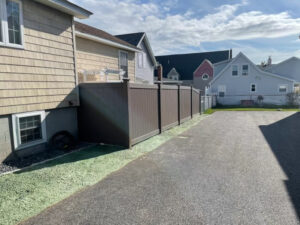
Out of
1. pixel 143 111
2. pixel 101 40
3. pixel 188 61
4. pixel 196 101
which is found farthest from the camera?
pixel 188 61

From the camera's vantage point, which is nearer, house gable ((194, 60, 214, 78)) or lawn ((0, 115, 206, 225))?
lawn ((0, 115, 206, 225))

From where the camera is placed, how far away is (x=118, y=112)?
20.5 ft

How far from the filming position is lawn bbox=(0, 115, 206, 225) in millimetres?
3061

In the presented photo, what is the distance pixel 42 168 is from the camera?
4.59m

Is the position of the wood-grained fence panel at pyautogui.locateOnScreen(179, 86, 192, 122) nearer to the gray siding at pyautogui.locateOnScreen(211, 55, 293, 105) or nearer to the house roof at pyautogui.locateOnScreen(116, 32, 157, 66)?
the house roof at pyautogui.locateOnScreen(116, 32, 157, 66)

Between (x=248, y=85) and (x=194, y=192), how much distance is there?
24153mm

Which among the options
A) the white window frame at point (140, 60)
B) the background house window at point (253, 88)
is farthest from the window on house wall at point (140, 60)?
the background house window at point (253, 88)

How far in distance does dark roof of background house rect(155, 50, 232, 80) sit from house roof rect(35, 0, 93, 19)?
3049 cm

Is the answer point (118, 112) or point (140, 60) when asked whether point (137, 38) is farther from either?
point (118, 112)

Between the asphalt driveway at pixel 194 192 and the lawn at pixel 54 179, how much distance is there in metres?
0.23

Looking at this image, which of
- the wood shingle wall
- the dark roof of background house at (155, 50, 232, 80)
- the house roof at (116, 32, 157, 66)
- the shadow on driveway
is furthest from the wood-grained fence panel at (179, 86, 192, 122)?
the dark roof of background house at (155, 50, 232, 80)

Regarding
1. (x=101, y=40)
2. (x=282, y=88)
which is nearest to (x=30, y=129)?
(x=101, y=40)

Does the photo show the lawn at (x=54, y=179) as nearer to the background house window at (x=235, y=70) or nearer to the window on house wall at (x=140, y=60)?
the window on house wall at (x=140, y=60)

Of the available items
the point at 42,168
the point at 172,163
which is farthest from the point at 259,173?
the point at 42,168
